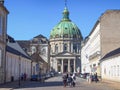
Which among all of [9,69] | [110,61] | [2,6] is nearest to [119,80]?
[110,61]

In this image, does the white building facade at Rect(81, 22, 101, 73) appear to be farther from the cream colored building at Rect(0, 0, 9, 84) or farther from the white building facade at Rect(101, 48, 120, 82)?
the cream colored building at Rect(0, 0, 9, 84)

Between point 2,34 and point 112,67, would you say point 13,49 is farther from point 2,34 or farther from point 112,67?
point 2,34

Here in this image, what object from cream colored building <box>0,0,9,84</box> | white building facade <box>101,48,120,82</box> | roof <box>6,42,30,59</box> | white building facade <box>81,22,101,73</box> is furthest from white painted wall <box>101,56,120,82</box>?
cream colored building <box>0,0,9,84</box>

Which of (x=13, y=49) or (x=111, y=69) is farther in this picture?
(x=13, y=49)

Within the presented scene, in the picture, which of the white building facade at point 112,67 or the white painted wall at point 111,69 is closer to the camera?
the white building facade at point 112,67

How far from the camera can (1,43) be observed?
162 feet

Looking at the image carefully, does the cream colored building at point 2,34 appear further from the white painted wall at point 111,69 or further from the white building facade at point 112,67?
the white painted wall at point 111,69

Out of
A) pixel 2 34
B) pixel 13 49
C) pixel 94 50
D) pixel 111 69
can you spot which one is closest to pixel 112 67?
pixel 111 69

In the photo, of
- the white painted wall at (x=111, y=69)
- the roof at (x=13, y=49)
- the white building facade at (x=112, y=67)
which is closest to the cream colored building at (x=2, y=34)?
the roof at (x=13, y=49)

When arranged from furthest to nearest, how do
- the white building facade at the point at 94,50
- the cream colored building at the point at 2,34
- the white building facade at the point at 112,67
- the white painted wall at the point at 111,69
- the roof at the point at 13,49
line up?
Answer: the white building facade at the point at 94,50 < the roof at the point at 13,49 < the white painted wall at the point at 111,69 < the white building facade at the point at 112,67 < the cream colored building at the point at 2,34

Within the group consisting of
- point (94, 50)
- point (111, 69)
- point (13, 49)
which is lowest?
point (111, 69)

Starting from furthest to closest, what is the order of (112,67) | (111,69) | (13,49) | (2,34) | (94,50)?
(94,50) → (13,49) → (111,69) → (112,67) → (2,34)

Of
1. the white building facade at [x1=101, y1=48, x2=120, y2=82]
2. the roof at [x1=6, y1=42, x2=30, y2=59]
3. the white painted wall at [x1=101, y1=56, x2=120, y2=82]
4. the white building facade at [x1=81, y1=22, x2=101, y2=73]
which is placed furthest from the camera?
the white building facade at [x1=81, y1=22, x2=101, y2=73]

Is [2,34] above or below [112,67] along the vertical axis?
above
